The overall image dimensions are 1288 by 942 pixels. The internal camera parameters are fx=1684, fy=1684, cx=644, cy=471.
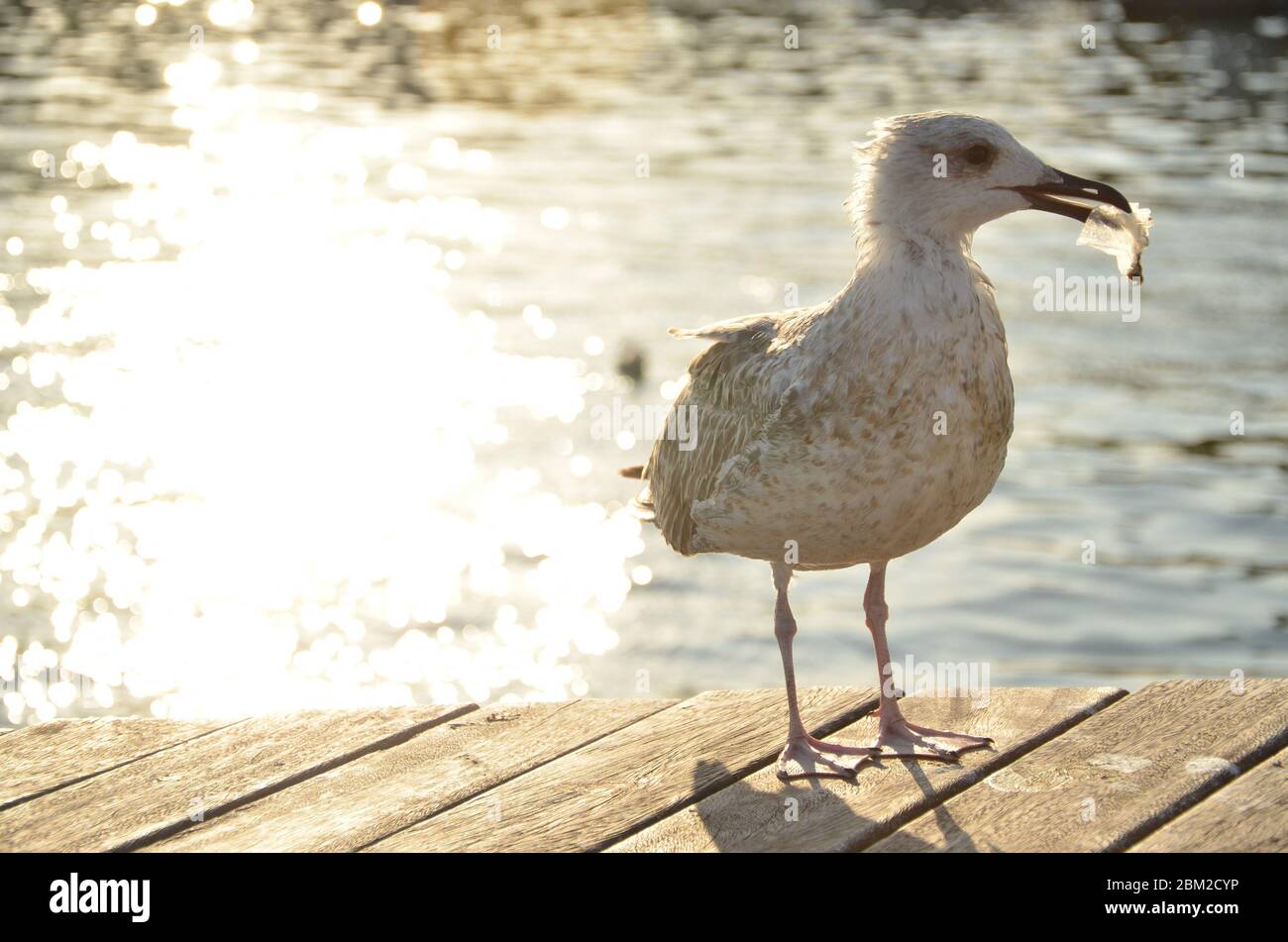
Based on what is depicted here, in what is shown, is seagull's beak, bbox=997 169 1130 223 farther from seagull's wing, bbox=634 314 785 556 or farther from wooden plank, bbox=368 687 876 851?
wooden plank, bbox=368 687 876 851

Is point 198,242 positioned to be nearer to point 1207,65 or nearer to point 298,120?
point 298,120

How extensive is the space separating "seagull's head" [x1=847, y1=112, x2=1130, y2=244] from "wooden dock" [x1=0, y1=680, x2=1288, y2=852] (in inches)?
A: 76.9

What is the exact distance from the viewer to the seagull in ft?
19.8

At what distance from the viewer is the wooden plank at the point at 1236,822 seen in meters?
5.33

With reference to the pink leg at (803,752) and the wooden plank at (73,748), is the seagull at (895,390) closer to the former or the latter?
the pink leg at (803,752)

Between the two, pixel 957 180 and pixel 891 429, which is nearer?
pixel 891 429

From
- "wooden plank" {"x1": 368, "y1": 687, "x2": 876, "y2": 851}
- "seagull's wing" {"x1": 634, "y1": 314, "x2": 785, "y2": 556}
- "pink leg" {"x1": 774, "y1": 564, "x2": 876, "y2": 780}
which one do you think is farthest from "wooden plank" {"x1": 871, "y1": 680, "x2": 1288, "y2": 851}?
"seagull's wing" {"x1": 634, "y1": 314, "x2": 785, "y2": 556}

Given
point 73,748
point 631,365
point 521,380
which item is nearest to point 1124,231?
point 73,748

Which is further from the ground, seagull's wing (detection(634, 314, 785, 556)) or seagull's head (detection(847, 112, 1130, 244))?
seagull's head (detection(847, 112, 1130, 244))

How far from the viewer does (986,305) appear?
6.25 meters

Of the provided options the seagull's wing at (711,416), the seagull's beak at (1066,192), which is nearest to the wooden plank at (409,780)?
the seagull's wing at (711,416)

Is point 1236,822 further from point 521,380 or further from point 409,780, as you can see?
point 521,380

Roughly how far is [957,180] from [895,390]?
835 millimetres

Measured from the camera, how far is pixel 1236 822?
5473mm
